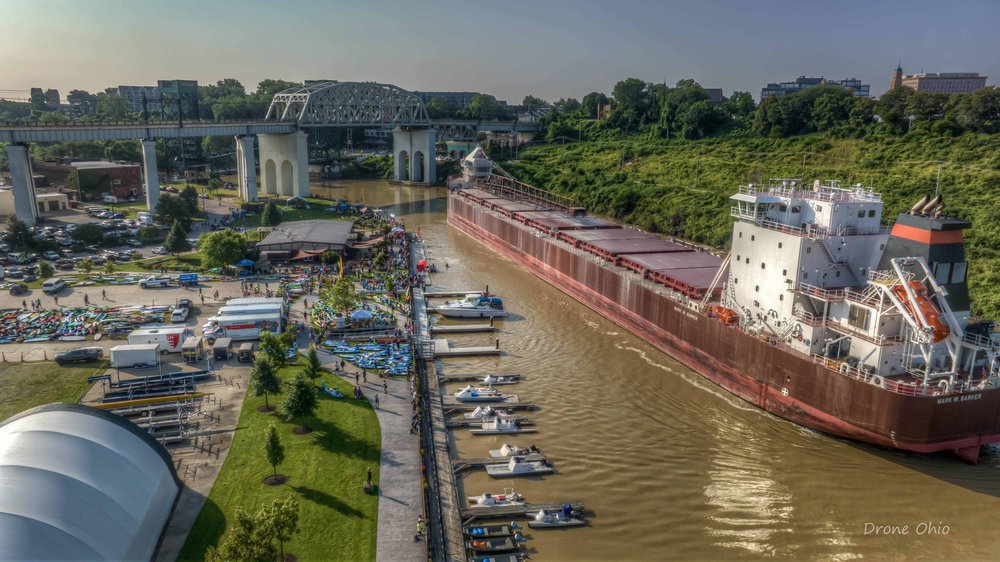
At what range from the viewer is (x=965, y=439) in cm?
2648

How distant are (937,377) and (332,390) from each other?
2699 cm

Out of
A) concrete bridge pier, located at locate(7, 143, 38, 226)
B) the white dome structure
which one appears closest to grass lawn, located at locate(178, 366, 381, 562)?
the white dome structure

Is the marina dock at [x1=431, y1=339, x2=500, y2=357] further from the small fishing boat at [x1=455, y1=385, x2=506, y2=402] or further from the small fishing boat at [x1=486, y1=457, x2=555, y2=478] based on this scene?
the small fishing boat at [x1=486, y1=457, x2=555, y2=478]

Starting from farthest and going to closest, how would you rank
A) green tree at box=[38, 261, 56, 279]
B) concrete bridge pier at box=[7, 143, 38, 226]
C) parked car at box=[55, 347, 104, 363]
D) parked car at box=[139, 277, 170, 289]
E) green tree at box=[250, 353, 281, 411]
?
concrete bridge pier at box=[7, 143, 38, 226]
green tree at box=[38, 261, 56, 279]
parked car at box=[139, 277, 170, 289]
parked car at box=[55, 347, 104, 363]
green tree at box=[250, 353, 281, 411]

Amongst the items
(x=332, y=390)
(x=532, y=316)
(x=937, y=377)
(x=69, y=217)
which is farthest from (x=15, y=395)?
(x=69, y=217)

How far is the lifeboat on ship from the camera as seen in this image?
25438mm

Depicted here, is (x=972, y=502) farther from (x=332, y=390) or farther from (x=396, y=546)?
(x=332, y=390)

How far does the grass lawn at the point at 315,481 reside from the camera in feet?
68.0

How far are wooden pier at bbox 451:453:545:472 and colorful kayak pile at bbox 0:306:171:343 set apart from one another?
25277 millimetres

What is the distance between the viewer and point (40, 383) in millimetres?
32469

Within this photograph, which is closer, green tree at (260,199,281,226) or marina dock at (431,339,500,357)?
marina dock at (431,339,500,357)

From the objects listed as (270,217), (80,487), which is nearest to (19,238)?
(270,217)

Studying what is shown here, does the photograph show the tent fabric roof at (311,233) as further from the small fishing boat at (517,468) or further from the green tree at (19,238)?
the small fishing boat at (517,468)

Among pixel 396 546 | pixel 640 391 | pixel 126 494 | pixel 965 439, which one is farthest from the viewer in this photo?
pixel 640 391
